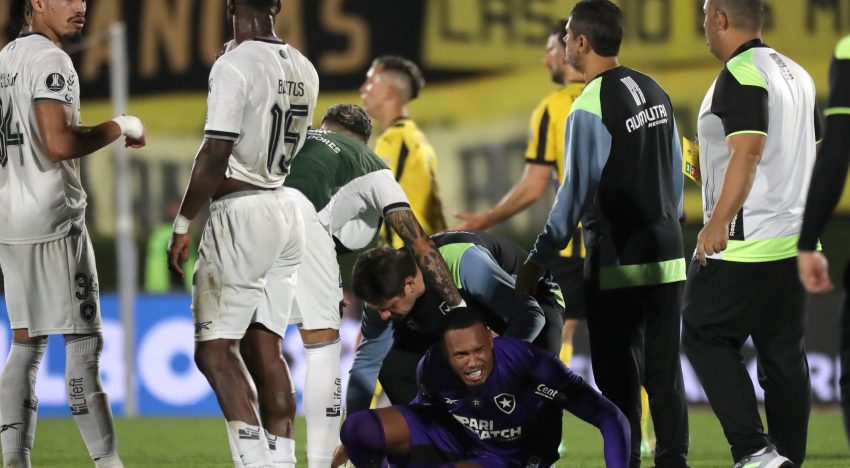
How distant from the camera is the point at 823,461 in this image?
280 inches

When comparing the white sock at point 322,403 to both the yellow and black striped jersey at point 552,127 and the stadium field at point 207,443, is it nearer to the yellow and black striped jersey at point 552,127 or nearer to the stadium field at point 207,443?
the stadium field at point 207,443

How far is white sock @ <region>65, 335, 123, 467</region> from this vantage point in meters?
5.20

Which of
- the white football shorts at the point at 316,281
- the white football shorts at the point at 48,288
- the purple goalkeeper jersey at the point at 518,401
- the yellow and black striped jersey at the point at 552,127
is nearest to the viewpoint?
the purple goalkeeper jersey at the point at 518,401

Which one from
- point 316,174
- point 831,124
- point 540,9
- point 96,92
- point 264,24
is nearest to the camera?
point 831,124

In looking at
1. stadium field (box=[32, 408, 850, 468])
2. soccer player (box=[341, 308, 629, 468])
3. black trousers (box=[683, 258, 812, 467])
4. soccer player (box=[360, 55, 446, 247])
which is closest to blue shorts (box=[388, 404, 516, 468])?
soccer player (box=[341, 308, 629, 468])

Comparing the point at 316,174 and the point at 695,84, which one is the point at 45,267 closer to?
the point at 316,174

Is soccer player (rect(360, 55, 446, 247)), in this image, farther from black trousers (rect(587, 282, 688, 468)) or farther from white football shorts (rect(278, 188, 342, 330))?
black trousers (rect(587, 282, 688, 468))

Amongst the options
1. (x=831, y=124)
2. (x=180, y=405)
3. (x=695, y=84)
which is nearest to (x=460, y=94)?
(x=695, y=84)

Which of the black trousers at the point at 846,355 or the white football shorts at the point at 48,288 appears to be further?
the white football shorts at the point at 48,288

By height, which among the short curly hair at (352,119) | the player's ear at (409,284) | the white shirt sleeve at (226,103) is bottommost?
the player's ear at (409,284)

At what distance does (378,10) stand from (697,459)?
7711mm

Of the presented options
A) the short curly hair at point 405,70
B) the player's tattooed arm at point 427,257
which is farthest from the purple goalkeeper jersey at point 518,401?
the short curly hair at point 405,70

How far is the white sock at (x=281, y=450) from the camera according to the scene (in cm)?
505

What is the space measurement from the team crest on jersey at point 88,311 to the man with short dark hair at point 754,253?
2269 millimetres
